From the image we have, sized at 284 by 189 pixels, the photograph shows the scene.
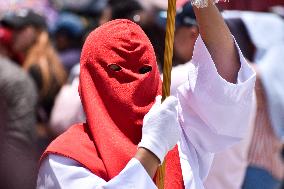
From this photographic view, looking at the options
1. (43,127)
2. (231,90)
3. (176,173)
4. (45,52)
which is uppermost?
(231,90)

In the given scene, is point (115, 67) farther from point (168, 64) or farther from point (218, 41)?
point (218, 41)

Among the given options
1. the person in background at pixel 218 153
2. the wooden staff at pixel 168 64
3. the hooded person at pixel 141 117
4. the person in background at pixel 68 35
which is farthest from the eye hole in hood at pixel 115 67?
the person in background at pixel 68 35

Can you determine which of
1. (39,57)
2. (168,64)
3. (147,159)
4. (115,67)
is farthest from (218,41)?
(39,57)

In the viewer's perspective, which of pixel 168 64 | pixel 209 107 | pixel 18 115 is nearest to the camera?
pixel 168 64

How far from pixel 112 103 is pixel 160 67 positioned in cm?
245

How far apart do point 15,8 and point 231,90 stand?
14.0ft

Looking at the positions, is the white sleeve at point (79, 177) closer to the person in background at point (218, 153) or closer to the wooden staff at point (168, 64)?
the wooden staff at point (168, 64)

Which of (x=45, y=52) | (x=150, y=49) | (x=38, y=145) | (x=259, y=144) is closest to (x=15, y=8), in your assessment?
(x=45, y=52)

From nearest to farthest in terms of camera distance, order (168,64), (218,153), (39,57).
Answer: (168,64) → (218,153) → (39,57)

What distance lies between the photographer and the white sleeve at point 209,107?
125 inches

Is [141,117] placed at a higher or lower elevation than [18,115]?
higher

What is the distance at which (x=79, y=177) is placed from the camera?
3.00 m

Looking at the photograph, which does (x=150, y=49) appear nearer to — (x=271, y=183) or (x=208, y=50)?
(x=208, y=50)

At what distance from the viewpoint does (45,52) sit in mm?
6367
